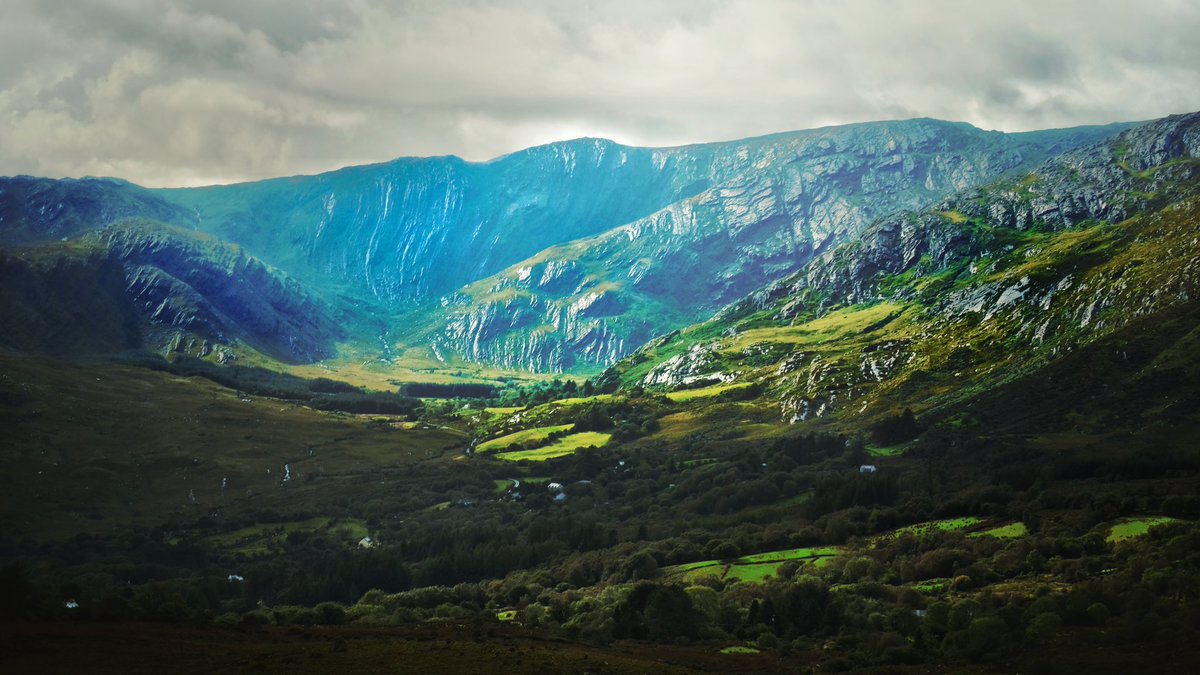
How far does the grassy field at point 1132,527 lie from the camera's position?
327ft

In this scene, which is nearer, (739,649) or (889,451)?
(739,649)

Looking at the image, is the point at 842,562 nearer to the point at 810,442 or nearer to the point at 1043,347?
the point at 810,442

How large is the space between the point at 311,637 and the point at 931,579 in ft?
217

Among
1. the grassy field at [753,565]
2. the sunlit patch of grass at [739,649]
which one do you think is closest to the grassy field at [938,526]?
the grassy field at [753,565]

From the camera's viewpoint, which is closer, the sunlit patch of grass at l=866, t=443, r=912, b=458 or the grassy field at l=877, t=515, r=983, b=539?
the grassy field at l=877, t=515, r=983, b=539

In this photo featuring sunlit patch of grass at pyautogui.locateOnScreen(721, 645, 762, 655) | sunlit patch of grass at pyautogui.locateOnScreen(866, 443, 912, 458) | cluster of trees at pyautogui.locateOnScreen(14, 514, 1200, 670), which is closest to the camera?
cluster of trees at pyautogui.locateOnScreen(14, 514, 1200, 670)

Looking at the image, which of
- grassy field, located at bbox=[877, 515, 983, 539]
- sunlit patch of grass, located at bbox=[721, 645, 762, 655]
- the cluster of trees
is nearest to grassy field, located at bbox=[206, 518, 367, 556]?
the cluster of trees

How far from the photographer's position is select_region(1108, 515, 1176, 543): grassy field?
9956 cm

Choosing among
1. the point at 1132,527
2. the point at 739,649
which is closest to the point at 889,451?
the point at 1132,527

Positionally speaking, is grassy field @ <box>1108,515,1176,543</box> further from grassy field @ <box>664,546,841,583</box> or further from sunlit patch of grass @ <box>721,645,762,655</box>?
sunlit patch of grass @ <box>721,645,762,655</box>

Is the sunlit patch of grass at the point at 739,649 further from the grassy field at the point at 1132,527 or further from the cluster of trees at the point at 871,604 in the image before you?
the grassy field at the point at 1132,527

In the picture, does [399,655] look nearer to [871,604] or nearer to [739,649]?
[739,649]

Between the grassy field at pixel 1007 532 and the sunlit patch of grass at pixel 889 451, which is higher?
the sunlit patch of grass at pixel 889 451

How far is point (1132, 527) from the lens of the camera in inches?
4077
